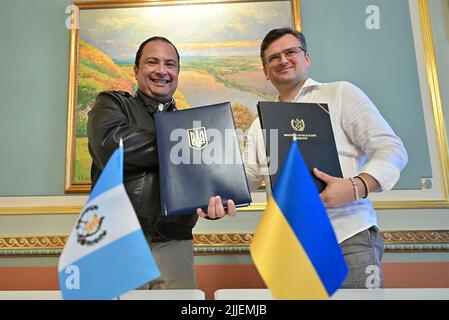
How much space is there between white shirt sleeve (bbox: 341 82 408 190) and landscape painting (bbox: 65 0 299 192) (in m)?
0.73

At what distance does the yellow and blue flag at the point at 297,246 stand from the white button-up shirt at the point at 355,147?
0.44 metres

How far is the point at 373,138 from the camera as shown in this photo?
1030 millimetres

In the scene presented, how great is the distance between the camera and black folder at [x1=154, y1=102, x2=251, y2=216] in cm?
93

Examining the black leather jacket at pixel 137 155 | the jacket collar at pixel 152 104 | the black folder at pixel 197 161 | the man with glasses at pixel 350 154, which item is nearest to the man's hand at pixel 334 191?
the man with glasses at pixel 350 154

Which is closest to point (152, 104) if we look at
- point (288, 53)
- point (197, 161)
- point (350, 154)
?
point (197, 161)

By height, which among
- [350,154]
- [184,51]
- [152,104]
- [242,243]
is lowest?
[242,243]

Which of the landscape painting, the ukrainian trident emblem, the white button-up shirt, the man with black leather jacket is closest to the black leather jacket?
the man with black leather jacket

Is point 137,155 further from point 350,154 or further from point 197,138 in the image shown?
point 350,154

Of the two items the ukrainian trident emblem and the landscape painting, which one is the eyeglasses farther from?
the landscape painting

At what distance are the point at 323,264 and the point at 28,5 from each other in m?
2.04

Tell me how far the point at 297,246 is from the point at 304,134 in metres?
0.44

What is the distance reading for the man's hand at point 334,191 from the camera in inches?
35.4

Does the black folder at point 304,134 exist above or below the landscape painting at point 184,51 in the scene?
below

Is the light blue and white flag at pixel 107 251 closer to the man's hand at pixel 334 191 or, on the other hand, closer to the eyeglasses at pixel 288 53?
the man's hand at pixel 334 191
